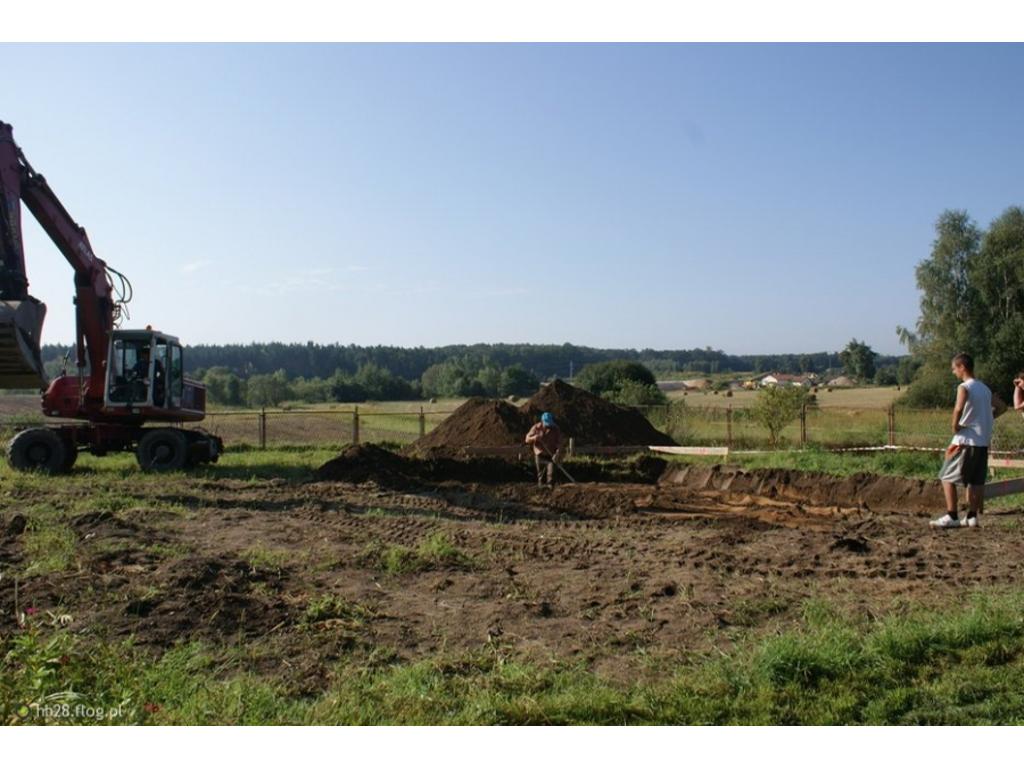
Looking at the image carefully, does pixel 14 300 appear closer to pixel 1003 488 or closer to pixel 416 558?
pixel 416 558

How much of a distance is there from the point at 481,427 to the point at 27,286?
11183mm

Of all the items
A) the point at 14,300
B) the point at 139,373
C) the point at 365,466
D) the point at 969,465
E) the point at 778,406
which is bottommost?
the point at 365,466

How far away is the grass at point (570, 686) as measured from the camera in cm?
424

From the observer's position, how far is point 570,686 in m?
4.71

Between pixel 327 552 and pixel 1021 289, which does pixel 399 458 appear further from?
pixel 1021 289

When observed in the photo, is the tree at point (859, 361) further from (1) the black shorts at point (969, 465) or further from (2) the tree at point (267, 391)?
(1) the black shorts at point (969, 465)

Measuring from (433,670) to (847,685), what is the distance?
→ 7.33 feet

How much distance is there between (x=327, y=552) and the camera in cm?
884

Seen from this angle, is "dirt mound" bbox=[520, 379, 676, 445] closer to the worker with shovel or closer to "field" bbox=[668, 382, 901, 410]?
the worker with shovel

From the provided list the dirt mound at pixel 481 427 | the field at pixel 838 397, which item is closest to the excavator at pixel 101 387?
the dirt mound at pixel 481 427

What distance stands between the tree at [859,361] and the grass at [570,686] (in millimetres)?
86637

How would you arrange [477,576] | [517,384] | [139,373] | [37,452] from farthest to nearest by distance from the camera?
[517,384]
[139,373]
[37,452]
[477,576]

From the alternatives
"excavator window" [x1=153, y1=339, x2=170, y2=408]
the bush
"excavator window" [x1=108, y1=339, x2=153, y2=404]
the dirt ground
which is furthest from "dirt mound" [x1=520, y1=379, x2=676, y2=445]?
the bush

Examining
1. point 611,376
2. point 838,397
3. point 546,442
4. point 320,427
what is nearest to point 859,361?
point 838,397
